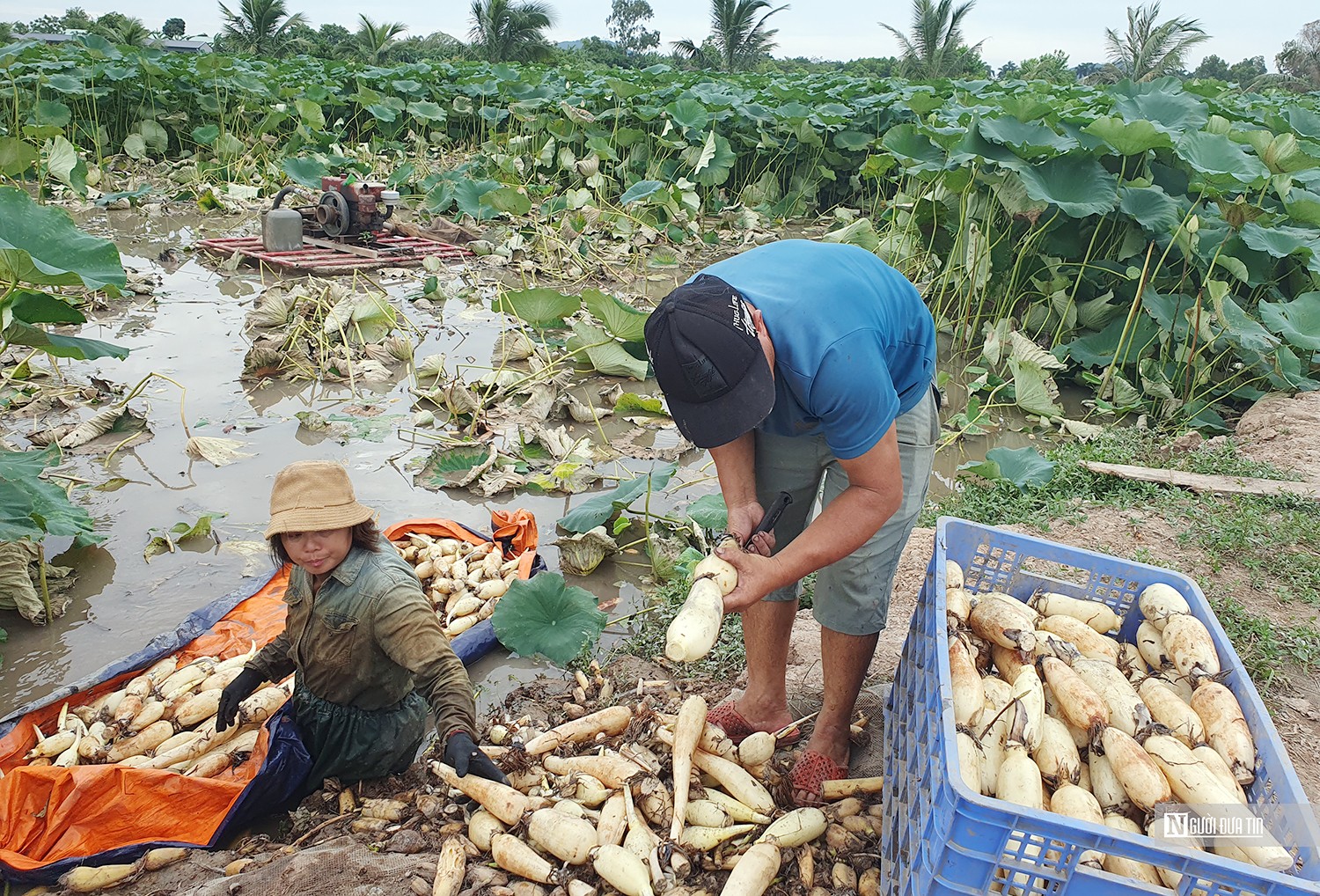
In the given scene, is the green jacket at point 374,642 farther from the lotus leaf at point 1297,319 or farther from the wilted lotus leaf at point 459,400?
the lotus leaf at point 1297,319

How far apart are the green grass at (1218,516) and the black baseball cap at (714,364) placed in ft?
7.81

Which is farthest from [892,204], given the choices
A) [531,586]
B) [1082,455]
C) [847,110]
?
[531,586]

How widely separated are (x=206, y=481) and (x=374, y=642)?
264 cm

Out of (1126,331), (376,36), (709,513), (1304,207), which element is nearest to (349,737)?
(709,513)

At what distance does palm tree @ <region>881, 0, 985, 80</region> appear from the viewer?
28844 mm

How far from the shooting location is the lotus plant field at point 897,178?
18.9 feet

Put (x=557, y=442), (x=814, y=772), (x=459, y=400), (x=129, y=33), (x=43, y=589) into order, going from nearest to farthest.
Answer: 1. (x=814, y=772)
2. (x=43, y=589)
3. (x=557, y=442)
4. (x=459, y=400)
5. (x=129, y=33)

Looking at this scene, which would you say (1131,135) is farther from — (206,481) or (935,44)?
(935,44)

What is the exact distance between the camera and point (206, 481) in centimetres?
447

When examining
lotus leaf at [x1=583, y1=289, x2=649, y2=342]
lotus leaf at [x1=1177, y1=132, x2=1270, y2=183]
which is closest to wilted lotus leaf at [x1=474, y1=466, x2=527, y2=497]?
lotus leaf at [x1=583, y1=289, x2=649, y2=342]

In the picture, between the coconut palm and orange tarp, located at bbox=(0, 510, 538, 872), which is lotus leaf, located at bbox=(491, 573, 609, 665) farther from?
the coconut palm

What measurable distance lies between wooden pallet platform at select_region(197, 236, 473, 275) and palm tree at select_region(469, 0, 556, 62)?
23.8 metres

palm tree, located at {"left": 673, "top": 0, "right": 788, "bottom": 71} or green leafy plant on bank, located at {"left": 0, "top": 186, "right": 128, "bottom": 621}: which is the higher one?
palm tree, located at {"left": 673, "top": 0, "right": 788, "bottom": 71}

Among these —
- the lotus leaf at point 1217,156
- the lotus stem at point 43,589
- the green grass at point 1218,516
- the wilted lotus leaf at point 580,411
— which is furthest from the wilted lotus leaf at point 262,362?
the lotus leaf at point 1217,156
